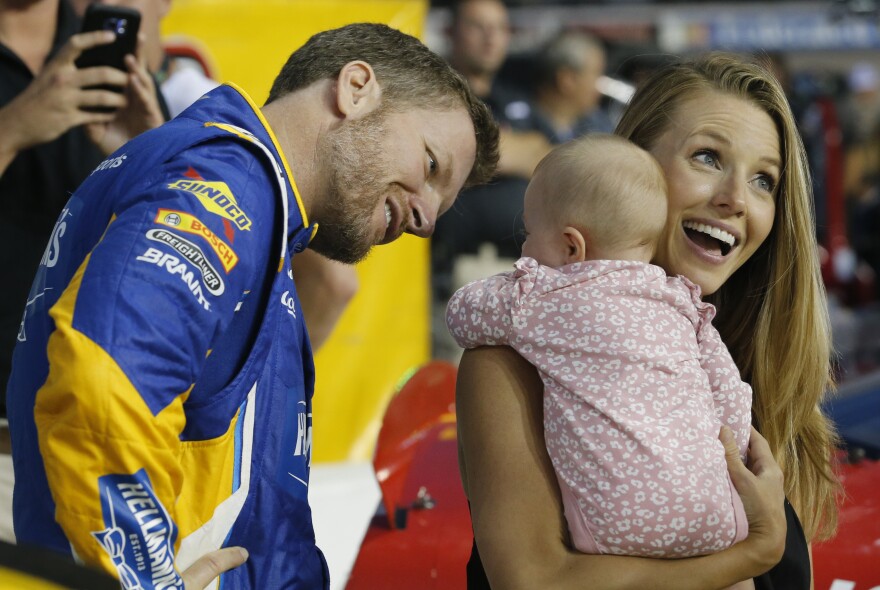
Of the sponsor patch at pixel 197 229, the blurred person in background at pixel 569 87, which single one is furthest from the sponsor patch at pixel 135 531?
the blurred person in background at pixel 569 87

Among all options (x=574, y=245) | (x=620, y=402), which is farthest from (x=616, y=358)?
(x=574, y=245)

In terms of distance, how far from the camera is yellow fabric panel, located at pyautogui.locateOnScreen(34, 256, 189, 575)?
4.40 feet

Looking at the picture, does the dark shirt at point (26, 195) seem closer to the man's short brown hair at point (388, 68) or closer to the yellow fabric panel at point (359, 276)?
the man's short brown hair at point (388, 68)

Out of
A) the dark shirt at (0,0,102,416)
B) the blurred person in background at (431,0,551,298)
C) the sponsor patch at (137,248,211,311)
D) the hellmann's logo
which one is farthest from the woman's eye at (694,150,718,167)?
the blurred person in background at (431,0,551,298)

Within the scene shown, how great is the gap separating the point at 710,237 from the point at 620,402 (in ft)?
1.45

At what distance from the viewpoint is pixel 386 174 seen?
1.83 meters

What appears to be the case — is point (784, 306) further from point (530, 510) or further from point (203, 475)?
point (203, 475)

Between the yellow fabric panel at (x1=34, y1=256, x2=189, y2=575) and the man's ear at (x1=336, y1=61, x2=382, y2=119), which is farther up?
the man's ear at (x1=336, y1=61, x2=382, y2=119)

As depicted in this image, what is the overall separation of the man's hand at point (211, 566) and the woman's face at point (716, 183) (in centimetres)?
81

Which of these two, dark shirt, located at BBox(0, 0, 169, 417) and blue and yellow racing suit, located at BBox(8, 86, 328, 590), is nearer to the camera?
blue and yellow racing suit, located at BBox(8, 86, 328, 590)

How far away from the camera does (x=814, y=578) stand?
204cm

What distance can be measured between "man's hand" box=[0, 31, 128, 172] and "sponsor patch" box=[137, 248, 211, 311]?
1.23 metres

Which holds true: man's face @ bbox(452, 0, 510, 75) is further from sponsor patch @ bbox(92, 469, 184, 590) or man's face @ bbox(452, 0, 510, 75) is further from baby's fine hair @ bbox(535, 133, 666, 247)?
sponsor patch @ bbox(92, 469, 184, 590)

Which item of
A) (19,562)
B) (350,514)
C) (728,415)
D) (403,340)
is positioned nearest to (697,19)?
(403,340)
